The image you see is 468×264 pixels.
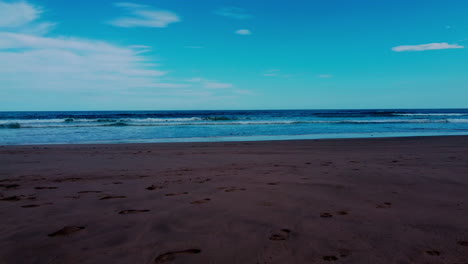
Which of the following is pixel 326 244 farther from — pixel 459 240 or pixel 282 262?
pixel 459 240

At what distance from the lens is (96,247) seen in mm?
2867

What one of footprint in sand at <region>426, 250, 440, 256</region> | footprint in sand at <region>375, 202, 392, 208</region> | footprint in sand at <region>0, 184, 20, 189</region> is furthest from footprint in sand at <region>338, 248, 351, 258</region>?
footprint in sand at <region>0, 184, 20, 189</region>

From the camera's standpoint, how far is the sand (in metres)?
2.74

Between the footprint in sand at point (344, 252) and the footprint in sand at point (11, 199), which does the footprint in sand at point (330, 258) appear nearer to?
the footprint in sand at point (344, 252)

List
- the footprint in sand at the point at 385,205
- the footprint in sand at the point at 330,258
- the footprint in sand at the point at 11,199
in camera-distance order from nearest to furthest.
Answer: the footprint in sand at the point at 330,258 < the footprint in sand at the point at 385,205 < the footprint in sand at the point at 11,199

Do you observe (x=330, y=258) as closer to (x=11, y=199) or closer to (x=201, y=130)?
(x=11, y=199)

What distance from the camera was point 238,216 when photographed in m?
3.68

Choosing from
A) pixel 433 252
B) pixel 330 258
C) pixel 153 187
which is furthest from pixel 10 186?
pixel 433 252

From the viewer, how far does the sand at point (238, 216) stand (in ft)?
8.99

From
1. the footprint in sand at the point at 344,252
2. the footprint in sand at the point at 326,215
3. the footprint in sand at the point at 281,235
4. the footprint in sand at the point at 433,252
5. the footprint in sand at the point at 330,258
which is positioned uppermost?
the footprint in sand at the point at 326,215

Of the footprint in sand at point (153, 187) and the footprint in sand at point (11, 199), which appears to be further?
the footprint in sand at point (153, 187)

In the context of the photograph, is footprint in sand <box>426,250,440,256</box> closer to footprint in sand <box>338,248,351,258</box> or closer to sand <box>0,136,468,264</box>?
sand <box>0,136,468,264</box>

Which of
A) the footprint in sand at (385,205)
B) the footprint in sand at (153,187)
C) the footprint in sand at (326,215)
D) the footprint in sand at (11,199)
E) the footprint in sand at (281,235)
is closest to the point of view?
the footprint in sand at (281,235)

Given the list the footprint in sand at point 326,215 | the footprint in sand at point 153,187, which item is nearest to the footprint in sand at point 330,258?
the footprint in sand at point 326,215
